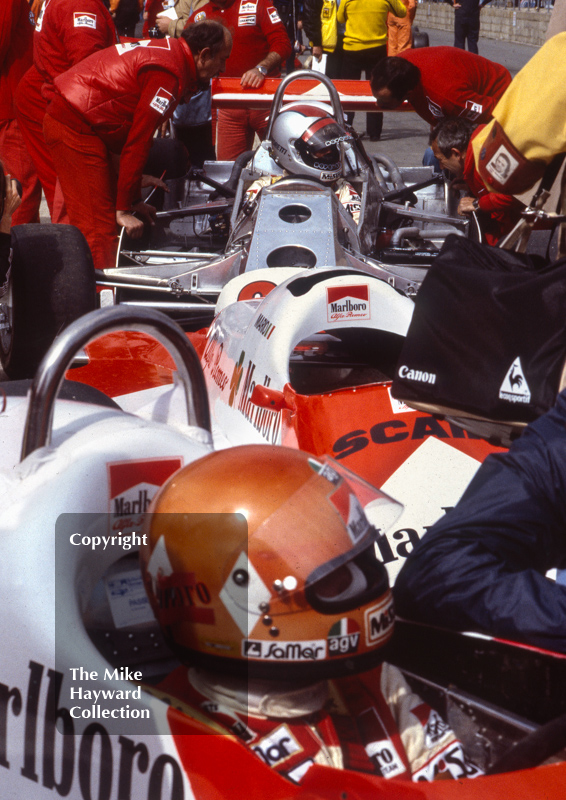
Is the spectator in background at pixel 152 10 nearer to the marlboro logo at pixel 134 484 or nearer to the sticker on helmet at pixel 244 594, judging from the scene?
the marlboro logo at pixel 134 484

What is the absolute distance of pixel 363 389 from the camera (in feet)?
7.82

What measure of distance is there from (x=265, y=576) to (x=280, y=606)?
0.05 metres

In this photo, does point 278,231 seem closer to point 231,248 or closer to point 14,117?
point 231,248

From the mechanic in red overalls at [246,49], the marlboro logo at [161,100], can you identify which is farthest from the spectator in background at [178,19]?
the marlboro logo at [161,100]

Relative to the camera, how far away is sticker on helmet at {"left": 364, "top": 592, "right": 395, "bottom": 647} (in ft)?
4.33

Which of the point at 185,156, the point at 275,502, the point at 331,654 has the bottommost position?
the point at 185,156

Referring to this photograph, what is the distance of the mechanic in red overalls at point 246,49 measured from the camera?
714 centimetres

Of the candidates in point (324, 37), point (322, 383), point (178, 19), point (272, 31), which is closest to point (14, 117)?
point (272, 31)

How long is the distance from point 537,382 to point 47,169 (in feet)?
14.5

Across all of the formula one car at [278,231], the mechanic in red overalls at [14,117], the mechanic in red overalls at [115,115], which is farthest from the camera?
the mechanic in red overalls at [14,117]

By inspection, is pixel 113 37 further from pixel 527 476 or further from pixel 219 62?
pixel 527 476

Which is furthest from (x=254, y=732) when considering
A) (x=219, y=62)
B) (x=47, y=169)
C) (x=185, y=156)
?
(x=185, y=156)

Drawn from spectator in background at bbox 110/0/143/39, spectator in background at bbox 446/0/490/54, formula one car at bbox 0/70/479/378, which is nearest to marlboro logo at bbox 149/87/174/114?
formula one car at bbox 0/70/479/378

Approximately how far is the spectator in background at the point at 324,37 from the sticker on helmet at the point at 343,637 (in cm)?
979
